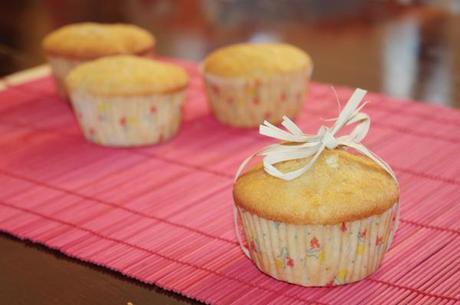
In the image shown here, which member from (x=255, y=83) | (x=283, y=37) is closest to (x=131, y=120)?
(x=255, y=83)

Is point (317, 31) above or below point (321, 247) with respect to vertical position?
below

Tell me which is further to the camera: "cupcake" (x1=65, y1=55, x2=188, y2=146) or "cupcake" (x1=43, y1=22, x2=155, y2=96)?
"cupcake" (x1=43, y1=22, x2=155, y2=96)

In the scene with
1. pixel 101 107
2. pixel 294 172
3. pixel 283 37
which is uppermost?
pixel 294 172

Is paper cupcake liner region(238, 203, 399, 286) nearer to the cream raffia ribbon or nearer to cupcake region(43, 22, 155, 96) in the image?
the cream raffia ribbon

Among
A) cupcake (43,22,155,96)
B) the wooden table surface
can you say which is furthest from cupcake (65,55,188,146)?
the wooden table surface

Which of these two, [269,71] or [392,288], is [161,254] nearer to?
[392,288]

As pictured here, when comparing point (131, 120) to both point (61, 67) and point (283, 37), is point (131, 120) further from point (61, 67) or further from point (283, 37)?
point (283, 37)
